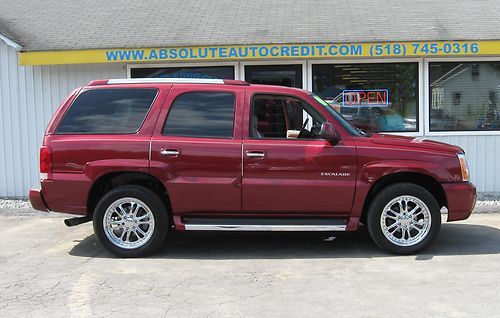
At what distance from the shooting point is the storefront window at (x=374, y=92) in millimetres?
9484

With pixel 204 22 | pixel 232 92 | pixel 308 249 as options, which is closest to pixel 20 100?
pixel 204 22

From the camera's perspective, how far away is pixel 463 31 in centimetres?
909

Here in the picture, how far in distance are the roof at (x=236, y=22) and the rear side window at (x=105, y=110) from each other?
119 inches

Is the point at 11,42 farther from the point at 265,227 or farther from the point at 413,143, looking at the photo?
the point at 413,143

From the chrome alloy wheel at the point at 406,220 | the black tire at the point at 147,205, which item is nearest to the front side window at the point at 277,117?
the chrome alloy wheel at the point at 406,220

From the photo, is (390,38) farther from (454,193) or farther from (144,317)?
(144,317)

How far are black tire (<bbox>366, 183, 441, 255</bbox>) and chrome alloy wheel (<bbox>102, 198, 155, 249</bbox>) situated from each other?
2455 mm

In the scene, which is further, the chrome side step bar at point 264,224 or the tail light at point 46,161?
the tail light at point 46,161

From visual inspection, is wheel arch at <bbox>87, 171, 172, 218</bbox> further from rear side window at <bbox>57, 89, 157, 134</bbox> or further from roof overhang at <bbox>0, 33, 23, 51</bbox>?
roof overhang at <bbox>0, 33, 23, 51</bbox>

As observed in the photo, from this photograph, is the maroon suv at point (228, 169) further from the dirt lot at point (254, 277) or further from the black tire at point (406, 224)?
the dirt lot at point (254, 277)

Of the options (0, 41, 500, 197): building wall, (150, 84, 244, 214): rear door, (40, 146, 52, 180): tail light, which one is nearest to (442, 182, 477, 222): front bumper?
(150, 84, 244, 214): rear door

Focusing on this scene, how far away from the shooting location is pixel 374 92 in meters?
9.55

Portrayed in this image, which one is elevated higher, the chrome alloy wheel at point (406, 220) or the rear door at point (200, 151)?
the rear door at point (200, 151)

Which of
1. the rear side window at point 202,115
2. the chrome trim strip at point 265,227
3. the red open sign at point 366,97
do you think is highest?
the red open sign at point 366,97
